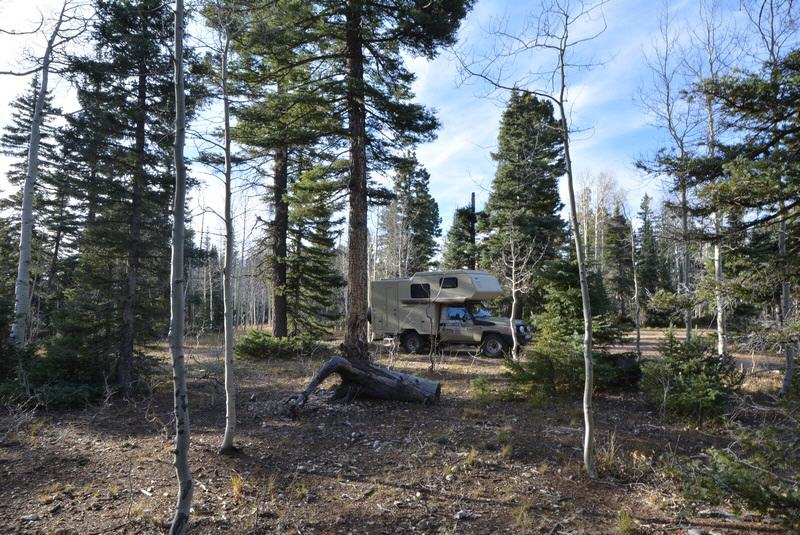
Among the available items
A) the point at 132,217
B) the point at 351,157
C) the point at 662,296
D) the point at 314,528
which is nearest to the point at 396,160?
the point at 351,157

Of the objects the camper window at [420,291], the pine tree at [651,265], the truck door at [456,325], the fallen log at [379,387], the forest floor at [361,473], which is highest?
the pine tree at [651,265]

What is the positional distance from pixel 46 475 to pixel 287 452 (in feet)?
7.94

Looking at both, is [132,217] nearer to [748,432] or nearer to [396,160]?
[396,160]

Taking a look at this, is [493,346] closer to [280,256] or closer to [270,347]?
[270,347]

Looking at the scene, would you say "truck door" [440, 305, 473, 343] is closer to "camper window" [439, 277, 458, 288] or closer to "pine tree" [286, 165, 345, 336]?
"camper window" [439, 277, 458, 288]

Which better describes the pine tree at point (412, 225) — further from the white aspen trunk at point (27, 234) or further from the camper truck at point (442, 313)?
the white aspen trunk at point (27, 234)

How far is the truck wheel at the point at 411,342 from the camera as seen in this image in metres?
14.9

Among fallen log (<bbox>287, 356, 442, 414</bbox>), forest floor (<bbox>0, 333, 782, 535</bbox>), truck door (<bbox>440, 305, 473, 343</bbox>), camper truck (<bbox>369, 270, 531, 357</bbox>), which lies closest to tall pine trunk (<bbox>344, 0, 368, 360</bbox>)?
fallen log (<bbox>287, 356, 442, 414</bbox>)

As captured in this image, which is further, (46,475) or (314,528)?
(46,475)

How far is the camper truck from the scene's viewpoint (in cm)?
1367

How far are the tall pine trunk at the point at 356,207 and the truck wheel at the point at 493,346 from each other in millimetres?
5991

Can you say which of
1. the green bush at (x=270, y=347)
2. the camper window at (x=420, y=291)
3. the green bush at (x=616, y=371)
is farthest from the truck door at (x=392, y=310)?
the green bush at (x=616, y=371)

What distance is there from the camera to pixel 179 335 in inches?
108

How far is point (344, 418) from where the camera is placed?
6438 millimetres
